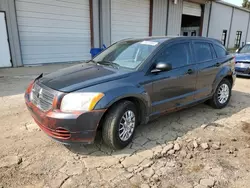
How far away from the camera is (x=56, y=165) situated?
2643 millimetres

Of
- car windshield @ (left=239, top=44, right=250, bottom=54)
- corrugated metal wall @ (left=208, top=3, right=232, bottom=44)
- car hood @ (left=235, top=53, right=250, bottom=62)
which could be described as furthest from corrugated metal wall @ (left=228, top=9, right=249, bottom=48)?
car hood @ (left=235, top=53, right=250, bottom=62)

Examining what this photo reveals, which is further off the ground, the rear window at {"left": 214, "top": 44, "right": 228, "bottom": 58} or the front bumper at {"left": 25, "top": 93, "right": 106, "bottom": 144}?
the rear window at {"left": 214, "top": 44, "right": 228, "bottom": 58}

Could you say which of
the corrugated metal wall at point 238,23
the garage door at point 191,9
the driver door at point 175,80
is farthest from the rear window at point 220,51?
the corrugated metal wall at point 238,23

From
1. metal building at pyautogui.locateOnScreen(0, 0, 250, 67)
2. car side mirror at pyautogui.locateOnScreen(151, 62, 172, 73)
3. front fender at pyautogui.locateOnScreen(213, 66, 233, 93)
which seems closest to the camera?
car side mirror at pyautogui.locateOnScreen(151, 62, 172, 73)

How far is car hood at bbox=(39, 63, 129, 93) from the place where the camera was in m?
2.72

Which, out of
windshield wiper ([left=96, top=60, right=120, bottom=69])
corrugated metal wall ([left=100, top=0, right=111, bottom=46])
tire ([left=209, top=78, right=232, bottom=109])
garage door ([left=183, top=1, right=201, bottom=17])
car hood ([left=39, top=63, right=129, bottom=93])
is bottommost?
tire ([left=209, top=78, right=232, bottom=109])

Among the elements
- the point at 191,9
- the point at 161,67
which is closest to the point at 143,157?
the point at 161,67

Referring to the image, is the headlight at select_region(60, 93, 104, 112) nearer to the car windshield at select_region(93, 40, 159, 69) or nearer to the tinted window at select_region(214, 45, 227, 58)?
the car windshield at select_region(93, 40, 159, 69)

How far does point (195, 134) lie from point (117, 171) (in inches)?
66.0

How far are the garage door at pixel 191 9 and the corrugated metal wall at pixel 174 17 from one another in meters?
0.82

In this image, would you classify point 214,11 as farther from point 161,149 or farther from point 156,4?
point 161,149

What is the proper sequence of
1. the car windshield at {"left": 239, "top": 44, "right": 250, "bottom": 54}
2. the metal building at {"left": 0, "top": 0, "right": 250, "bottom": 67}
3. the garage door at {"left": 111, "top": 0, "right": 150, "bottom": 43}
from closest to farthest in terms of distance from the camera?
the metal building at {"left": 0, "top": 0, "right": 250, "bottom": 67} < the car windshield at {"left": 239, "top": 44, "right": 250, "bottom": 54} < the garage door at {"left": 111, "top": 0, "right": 150, "bottom": 43}

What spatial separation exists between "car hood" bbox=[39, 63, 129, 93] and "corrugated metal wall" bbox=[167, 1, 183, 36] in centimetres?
1388

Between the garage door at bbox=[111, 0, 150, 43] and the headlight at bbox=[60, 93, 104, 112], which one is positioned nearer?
the headlight at bbox=[60, 93, 104, 112]
